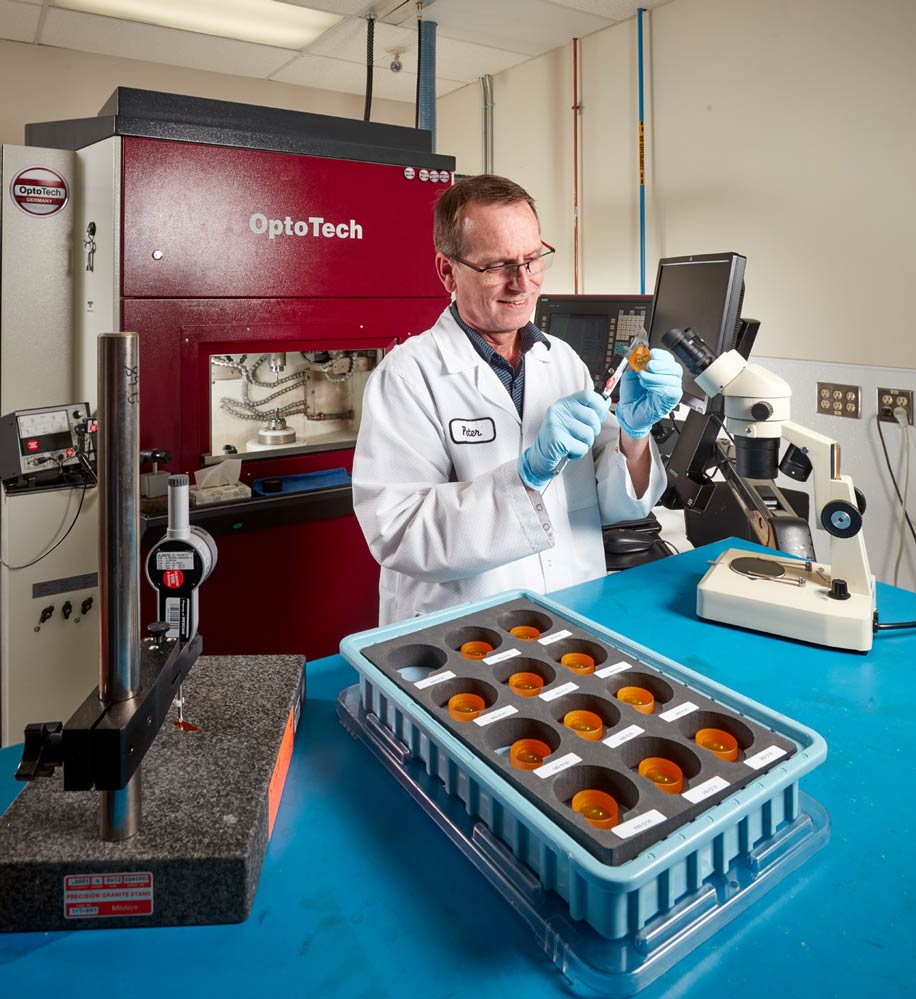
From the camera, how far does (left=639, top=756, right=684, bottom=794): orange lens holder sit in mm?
730

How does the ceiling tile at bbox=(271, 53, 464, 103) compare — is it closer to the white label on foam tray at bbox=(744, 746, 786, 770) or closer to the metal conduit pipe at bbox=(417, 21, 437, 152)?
A: the metal conduit pipe at bbox=(417, 21, 437, 152)

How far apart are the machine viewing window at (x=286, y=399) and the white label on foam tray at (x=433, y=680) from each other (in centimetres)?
144

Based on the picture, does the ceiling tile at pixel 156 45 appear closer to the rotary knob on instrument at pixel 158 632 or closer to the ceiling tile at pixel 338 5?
the ceiling tile at pixel 338 5

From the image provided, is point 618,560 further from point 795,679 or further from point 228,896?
point 228,896

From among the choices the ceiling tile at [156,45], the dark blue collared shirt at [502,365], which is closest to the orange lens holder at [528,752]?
the dark blue collared shirt at [502,365]

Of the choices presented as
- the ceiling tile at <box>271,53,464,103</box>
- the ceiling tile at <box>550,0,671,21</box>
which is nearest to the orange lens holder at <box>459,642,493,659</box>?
the ceiling tile at <box>550,0,671,21</box>

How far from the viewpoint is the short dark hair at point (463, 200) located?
4.78ft

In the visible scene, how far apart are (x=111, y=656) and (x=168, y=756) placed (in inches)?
8.7

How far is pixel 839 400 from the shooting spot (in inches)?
110

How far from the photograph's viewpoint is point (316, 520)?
2215mm

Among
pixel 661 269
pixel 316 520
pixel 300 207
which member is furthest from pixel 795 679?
pixel 300 207

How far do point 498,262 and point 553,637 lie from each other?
31.1 inches

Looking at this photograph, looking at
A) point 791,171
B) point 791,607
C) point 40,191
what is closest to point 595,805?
point 791,607

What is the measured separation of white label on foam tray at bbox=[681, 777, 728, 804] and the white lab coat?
65 cm
